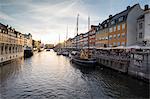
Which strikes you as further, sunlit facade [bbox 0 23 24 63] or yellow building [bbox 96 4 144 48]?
yellow building [bbox 96 4 144 48]

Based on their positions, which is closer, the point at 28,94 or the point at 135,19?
the point at 28,94

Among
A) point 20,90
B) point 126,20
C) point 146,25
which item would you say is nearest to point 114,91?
point 20,90

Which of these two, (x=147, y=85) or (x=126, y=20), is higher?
(x=126, y=20)

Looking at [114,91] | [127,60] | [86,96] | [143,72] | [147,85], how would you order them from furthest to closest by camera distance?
[127,60]
[143,72]
[147,85]
[114,91]
[86,96]

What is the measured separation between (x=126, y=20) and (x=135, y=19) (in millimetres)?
3313

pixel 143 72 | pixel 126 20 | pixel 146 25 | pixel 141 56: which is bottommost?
pixel 143 72

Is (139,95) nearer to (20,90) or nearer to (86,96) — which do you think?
(86,96)

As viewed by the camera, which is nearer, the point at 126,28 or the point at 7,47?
the point at 126,28

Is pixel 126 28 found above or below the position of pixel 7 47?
above

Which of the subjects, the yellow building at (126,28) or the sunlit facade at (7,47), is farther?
the yellow building at (126,28)

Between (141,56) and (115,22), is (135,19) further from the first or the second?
(141,56)

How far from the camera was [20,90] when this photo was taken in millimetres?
23203

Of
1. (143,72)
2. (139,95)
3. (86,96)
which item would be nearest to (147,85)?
(143,72)

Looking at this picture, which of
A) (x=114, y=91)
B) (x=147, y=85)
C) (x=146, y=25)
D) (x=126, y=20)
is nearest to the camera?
(x=114, y=91)
